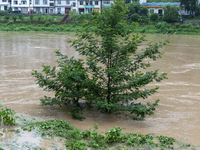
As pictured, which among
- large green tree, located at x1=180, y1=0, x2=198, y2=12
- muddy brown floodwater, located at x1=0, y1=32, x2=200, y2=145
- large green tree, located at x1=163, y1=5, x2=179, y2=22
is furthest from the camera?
large green tree, located at x1=180, y1=0, x2=198, y2=12

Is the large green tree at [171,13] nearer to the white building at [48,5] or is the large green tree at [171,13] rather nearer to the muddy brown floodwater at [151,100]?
the white building at [48,5]

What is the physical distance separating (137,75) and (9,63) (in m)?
10.8

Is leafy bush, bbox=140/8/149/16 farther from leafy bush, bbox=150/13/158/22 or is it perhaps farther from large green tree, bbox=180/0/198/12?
large green tree, bbox=180/0/198/12

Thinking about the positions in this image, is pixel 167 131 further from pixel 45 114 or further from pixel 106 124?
pixel 45 114

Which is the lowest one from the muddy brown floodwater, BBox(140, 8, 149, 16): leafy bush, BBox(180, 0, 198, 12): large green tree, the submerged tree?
the muddy brown floodwater

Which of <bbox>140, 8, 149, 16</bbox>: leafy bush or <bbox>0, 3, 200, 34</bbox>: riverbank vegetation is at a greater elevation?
<bbox>140, 8, 149, 16</bbox>: leafy bush

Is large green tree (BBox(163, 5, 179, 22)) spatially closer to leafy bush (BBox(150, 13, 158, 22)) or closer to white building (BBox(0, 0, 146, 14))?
leafy bush (BBox(150, 13, 158, 22))

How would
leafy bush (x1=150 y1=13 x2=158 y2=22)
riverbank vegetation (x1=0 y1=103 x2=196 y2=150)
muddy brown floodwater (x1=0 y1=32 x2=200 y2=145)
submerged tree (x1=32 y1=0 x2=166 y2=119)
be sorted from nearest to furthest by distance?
riverbank vegetation (x1=0 y1=103 x2=196 y2=150) < muddy brown floodwater (x1=0 y1=32 x2=200 y2=145) < submerged tree (x1=32 y1=0 x2=166 y2=119) < leafy bush (x1=150 y1=13 x2=158 y2=22)

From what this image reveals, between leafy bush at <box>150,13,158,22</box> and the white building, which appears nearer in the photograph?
leafy bush at <box>150,13,158,22</box>

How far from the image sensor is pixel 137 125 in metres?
8.09

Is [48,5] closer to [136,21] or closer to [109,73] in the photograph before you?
[136,21]

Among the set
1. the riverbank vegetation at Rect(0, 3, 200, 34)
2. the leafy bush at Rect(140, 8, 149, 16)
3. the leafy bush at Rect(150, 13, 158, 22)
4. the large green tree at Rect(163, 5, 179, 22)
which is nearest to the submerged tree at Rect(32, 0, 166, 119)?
the riverbank vegetation at Rect(0, 3, 200, 34)

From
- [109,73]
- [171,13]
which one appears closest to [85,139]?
[109,73]

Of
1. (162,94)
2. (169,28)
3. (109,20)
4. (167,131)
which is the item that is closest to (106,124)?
(167,131)
